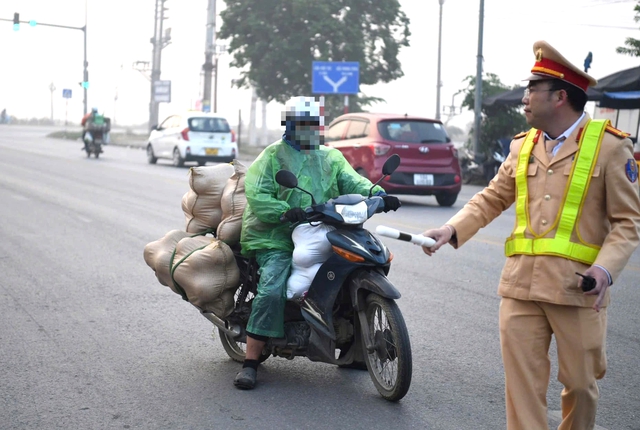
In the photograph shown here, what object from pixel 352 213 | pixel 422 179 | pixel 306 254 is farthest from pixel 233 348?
pixel 422 179

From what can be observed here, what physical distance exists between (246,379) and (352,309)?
0.73 metres

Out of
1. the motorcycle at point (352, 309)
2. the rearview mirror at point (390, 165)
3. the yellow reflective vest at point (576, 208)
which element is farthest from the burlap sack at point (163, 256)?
the yellow reflective vest at point (576, 208)

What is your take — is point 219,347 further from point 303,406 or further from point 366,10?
point 366,10

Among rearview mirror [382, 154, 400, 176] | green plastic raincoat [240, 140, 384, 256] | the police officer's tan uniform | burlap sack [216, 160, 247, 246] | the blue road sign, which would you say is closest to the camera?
the police officer's tan uniform

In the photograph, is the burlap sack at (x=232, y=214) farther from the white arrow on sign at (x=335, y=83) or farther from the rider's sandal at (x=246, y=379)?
the white arrow on sign at (x=335, y=83)

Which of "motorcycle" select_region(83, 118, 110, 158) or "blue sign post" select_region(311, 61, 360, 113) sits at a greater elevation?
"blue sign post" select_region(311, 61, 360, 113)

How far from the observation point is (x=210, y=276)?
552 centimetres

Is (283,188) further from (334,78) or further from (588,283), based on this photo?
(334,78)

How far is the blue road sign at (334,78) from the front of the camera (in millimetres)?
35125

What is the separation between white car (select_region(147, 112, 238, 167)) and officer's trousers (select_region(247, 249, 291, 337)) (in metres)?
21.5

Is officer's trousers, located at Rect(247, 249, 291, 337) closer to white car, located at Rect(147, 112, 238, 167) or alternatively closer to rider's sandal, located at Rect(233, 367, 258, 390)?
rider's sandal, located at Rect(233, 367, 258, 390)

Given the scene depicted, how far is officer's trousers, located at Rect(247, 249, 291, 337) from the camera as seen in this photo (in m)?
5.21

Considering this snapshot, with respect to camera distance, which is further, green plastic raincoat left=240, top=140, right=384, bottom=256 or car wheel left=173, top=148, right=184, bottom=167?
car wheel left=173, top=148, right=184, bottom=167

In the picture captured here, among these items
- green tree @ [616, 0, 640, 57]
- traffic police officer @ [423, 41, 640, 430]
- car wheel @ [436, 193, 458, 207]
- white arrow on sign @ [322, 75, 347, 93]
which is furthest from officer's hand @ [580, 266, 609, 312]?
white arrow on sign @ [322, 75, 347, 93]
